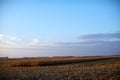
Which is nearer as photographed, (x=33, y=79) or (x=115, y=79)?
(x=115, y=79)

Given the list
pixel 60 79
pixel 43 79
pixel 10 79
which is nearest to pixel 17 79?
pixel 10 79

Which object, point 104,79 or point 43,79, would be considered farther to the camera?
point 43,79

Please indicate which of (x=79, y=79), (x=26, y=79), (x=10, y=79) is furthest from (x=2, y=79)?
(x=79, y=79)

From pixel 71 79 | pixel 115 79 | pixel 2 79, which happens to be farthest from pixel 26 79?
pixel 115 79

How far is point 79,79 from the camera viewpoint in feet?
66.0

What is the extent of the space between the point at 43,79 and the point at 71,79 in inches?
114

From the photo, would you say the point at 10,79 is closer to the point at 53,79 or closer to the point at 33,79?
the point at 33,79

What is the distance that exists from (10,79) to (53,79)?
4.55 metres

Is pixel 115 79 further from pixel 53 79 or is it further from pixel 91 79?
pixel 53 79

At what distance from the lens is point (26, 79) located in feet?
70.3

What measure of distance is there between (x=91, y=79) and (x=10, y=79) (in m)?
8.36

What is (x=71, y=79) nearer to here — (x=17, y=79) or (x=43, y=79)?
(x=43, y=79)

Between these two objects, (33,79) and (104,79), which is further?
(33,79)

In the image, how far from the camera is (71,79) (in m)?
20.4
